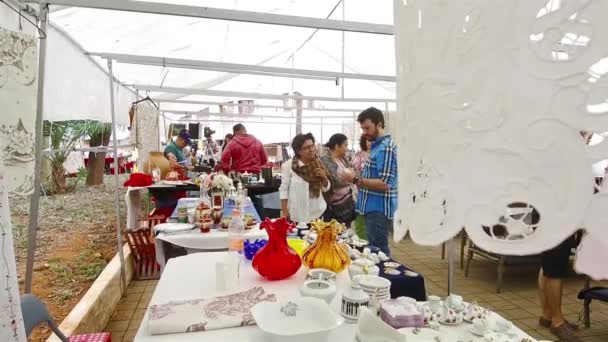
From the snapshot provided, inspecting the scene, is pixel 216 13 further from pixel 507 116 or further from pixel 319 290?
pixel 507 116

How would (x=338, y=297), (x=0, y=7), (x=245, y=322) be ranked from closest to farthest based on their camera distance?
(x=245, y=322) → (x=0, y=7) → (x=338, y=297)

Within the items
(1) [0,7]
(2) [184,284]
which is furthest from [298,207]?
(1) [0,7]

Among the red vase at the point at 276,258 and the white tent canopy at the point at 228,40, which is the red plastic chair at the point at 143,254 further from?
Answer: the red vase at the point at 276,258

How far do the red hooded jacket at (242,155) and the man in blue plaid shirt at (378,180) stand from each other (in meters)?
2.44

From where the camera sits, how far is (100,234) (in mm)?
4547

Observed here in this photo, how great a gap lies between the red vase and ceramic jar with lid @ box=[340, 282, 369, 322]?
0.40 meters

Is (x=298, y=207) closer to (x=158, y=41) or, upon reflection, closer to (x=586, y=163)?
(x=158, y=41)

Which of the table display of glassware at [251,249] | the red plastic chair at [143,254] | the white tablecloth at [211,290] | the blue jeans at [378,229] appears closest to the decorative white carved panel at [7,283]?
the white tablecloth at [211,290]

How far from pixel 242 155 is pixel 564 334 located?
3843mm

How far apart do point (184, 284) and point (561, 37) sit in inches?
66.9

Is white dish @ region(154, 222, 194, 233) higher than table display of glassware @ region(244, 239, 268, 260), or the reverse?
white dish @ region(154, 222, 194, 233)

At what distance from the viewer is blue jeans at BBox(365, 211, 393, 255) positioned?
8.72ft

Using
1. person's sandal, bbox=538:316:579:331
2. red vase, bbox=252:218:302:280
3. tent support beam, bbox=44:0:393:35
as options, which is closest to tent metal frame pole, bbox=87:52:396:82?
tent support beam, bbox=44:0:393:35

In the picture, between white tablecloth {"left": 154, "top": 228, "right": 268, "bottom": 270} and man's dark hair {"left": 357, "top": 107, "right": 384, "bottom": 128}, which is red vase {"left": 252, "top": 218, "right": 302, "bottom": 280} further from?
man's dark hair {"left": 357, "top": 107, "right": 384, "bottom": 128}
